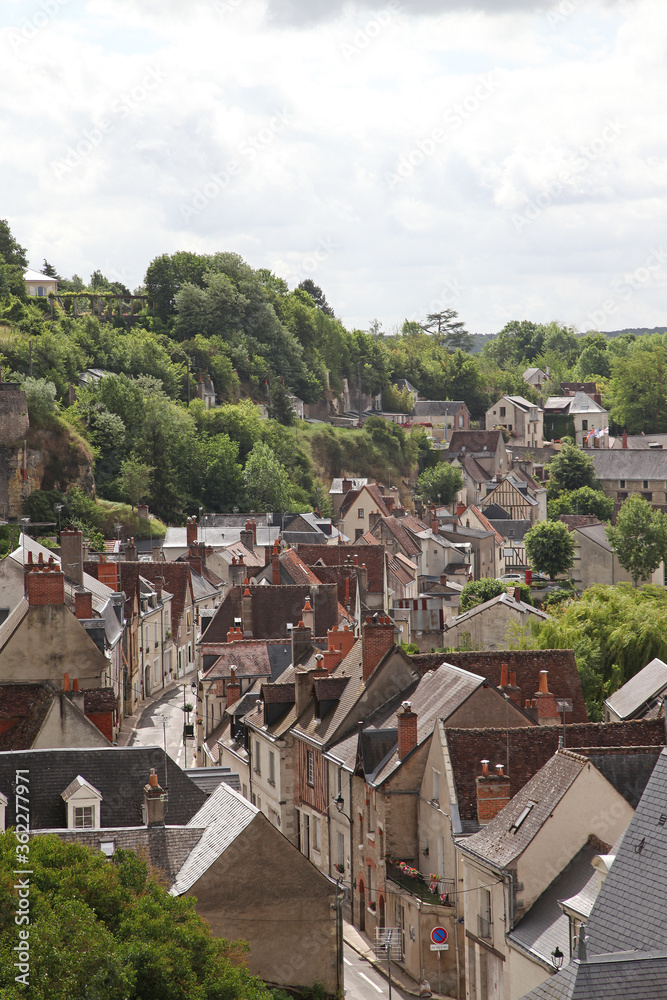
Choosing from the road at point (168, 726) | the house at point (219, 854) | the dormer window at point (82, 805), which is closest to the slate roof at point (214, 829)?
the house at point (219, 854)

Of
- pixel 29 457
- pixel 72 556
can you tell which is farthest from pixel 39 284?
pixel 72 556

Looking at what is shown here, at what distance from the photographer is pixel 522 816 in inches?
848

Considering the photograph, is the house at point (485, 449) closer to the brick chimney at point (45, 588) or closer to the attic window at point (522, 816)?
the brick chimney at point (45, 588)

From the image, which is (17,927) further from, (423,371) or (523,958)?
(423,371)

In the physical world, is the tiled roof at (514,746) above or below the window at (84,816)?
above

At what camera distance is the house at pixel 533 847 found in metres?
20.8

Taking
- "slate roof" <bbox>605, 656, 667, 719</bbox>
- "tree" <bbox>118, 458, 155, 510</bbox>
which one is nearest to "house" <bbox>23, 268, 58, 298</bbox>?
"tree" <bbox>118, 458, 155, 510</bbox>

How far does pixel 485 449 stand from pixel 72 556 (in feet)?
243

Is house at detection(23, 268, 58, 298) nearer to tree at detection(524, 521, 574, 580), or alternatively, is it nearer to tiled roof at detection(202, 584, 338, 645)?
tree at detection(524, 521, 574, 580)

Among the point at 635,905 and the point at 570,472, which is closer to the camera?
the point at 635,905

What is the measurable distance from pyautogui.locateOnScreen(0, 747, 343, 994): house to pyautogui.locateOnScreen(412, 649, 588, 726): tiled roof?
9.62 metres

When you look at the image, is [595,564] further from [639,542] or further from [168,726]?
[168,726]

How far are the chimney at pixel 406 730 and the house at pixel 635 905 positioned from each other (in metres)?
8.40

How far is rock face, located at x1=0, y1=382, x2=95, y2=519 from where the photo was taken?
64.4 metres
